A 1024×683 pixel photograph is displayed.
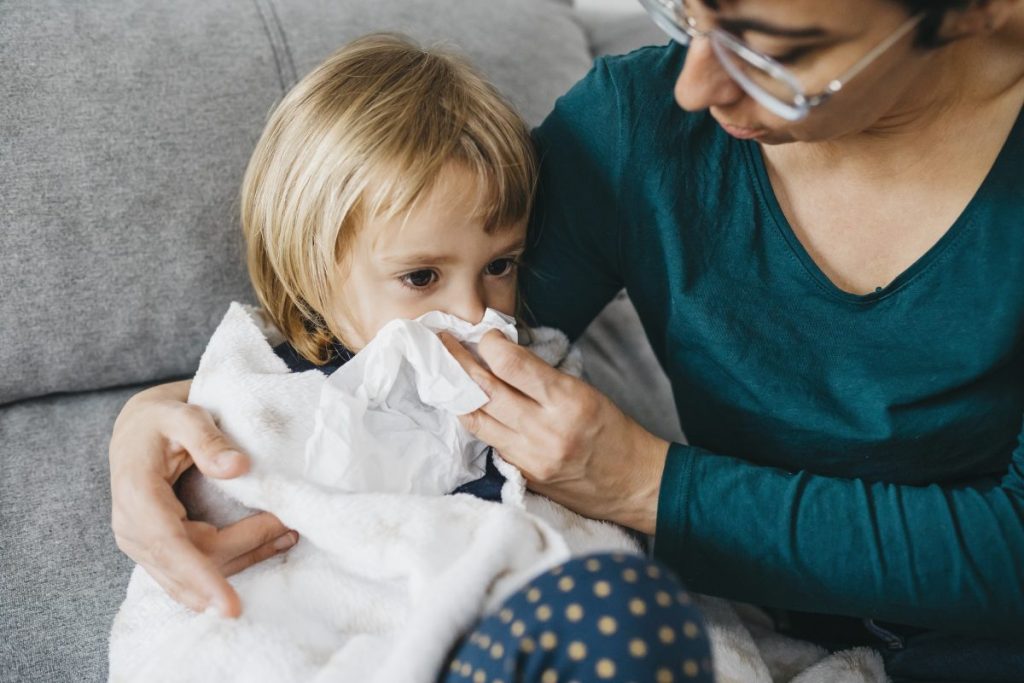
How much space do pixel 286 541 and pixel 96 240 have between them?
523 mm

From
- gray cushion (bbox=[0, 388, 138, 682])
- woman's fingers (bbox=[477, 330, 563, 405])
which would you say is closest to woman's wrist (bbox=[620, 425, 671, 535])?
woman's fingers (bbox=[477, 330, 563, 405])

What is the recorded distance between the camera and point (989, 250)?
3.07 feet

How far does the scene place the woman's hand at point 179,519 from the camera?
883 mm

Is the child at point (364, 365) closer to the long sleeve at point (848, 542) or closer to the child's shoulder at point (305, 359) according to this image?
the child's shoulder at point (305, 359)

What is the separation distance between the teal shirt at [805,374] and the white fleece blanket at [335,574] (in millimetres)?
158

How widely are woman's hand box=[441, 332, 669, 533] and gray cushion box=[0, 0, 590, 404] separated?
18.8 inches

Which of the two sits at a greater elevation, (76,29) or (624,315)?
(76,29)

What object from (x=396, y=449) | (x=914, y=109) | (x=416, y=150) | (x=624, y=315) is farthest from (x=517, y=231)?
(x=624, y=315)

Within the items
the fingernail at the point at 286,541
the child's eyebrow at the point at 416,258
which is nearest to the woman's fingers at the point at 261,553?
the fingernail at the point at 286,541

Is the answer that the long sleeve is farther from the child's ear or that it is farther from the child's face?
the child's ear

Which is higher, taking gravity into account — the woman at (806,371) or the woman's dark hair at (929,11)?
the woman's dark hair at (929,11)

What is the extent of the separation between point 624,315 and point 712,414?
0.56 metres

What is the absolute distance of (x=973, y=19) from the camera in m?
0.79

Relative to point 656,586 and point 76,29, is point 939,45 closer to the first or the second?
point 656,586
